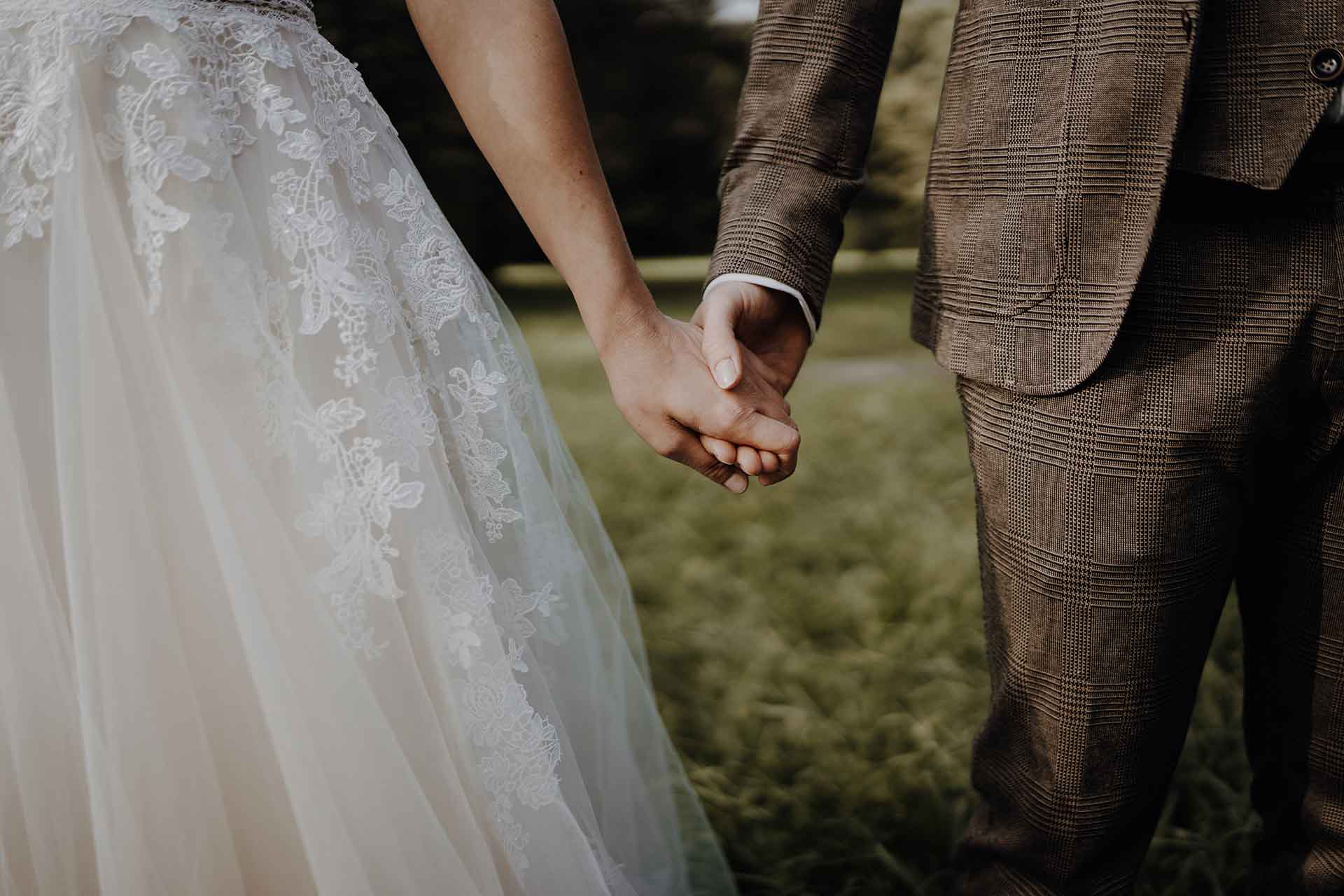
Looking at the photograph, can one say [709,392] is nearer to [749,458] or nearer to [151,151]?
[749,458]

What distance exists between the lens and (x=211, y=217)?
2.81ft

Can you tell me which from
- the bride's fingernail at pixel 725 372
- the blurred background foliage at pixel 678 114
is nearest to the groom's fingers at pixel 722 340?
the bride's fingernail at pixel 725 372

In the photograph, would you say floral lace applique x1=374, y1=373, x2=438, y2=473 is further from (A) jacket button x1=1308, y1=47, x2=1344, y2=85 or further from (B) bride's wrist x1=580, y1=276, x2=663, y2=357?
(A) jacket button x1=1308, y1=47, x2=1344, y2=85

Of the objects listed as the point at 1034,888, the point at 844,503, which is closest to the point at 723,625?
the point at 844,503

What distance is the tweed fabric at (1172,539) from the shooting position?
96 centimetres

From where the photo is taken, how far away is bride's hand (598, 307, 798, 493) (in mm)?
1117

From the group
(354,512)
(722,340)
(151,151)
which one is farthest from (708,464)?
A: (151,151)

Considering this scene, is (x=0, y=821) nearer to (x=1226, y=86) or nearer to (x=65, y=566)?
(x=65, y=566)

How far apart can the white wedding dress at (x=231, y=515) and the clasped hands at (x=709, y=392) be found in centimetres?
23

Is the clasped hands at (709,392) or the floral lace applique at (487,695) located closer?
the floral lace applique at (487,695)

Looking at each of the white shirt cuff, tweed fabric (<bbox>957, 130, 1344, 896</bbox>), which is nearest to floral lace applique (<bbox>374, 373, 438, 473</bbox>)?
the white shirt cuff

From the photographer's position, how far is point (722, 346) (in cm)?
112

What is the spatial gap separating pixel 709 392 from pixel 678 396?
3 centimetres

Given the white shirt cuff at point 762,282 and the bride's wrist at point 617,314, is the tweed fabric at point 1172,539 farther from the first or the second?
the bride's wrist at point 617,314
